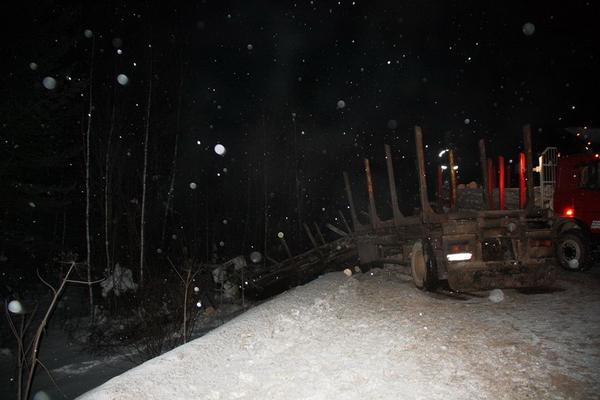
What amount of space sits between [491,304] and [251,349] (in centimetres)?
434

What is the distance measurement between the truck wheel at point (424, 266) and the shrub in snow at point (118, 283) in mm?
10181

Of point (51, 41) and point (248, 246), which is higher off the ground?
point (51, 41)

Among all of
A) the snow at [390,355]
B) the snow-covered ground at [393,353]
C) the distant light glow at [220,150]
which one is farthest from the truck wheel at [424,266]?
the distant light glow at [220,150]

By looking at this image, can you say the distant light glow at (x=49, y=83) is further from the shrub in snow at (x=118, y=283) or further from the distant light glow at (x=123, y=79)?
the shrub in snow at (x=118, y=283)

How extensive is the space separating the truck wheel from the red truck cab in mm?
3883

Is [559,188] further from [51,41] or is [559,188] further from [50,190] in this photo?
[51,41]

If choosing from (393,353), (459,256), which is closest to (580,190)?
(459,256)

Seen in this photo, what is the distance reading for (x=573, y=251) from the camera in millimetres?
9578

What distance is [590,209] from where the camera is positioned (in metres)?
9.53

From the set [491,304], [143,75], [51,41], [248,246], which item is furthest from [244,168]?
[491,304]

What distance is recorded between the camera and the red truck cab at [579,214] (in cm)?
933

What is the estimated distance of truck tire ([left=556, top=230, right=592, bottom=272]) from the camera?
928 cm

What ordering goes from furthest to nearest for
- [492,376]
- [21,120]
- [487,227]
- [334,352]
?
[21,120] → [487,227] → [334,352] → [492,376]

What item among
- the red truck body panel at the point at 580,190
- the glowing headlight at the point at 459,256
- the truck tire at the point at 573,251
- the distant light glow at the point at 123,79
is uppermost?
the distant light glow at the point at 123,79
